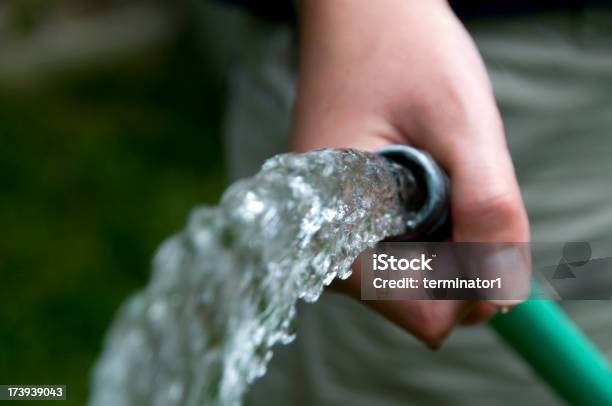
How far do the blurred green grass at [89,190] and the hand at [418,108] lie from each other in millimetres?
1064

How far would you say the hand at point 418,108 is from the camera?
49 centimetres

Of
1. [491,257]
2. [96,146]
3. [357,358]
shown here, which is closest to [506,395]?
[357,358]

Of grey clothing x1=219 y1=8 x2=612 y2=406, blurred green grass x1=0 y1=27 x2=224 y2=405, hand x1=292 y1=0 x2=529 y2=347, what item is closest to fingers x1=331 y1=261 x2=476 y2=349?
hand x1=292 y1=0 x2=529 y2=347

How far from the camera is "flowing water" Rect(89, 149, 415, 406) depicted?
12.8 inches

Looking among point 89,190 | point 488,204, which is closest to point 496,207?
point 488,204

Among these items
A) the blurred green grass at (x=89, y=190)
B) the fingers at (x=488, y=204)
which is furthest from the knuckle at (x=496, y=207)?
the blurred green grass at (x=89, y=190)

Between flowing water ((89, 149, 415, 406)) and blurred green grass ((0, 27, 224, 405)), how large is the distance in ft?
3.79

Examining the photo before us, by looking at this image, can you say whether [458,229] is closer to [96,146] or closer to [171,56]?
[96,146]

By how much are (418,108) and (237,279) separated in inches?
7.6

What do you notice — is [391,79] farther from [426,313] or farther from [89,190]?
[89,190]

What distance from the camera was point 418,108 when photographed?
0.51m

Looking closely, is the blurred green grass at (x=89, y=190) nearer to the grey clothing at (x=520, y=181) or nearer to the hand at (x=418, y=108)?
the grey clothing at (x=520, y=181)

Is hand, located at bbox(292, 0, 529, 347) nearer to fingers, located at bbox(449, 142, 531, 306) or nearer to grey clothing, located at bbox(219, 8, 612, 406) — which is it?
fingers, located at bbox(449, 142, 531, 306)

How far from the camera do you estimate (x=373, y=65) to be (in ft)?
1.76
